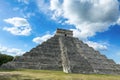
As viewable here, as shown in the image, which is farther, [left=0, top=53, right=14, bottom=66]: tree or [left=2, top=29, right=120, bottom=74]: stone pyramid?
[left=0, top=53, right=14, bottom=66]: tree

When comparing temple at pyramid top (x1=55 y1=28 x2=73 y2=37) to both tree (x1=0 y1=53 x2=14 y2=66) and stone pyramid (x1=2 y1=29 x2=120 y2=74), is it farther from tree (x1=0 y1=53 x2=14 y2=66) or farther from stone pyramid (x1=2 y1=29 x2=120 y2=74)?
tree (x1=0 y1=53 x2=14 y2=66)

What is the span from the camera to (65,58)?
46500 mm

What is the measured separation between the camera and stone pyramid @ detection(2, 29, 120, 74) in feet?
144

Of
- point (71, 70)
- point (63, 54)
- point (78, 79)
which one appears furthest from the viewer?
point (63, 54)

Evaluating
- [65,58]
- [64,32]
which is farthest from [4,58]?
[64,32]

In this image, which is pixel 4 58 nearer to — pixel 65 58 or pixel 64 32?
pixel 65 58

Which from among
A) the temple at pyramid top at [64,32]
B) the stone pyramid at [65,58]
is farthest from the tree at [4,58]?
the temple at pyramid top at [64,32]

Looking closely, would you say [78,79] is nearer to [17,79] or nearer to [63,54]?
[17,79]

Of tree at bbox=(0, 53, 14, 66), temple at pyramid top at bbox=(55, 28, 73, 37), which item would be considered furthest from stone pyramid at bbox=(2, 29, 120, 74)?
tree at bbox=(0, 53, 14, 66)

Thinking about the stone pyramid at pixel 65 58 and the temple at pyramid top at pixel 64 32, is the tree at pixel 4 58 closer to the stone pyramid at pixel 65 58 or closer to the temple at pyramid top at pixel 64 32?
the stone pyramid at pixel 65 58

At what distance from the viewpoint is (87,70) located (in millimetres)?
43875

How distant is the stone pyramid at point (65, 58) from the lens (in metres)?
43.8

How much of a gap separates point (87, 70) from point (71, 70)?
380 centimetres

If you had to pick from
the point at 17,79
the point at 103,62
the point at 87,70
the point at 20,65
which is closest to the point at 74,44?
the point at 103,62
